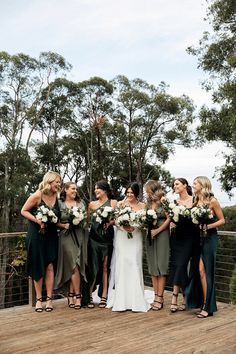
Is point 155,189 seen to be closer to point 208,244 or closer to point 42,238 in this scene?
point 208,244

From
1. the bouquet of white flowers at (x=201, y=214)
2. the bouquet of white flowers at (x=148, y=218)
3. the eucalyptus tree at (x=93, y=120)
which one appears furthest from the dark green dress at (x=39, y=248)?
the eucalyptus tree at (x=93, y=120)

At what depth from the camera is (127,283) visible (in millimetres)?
5477

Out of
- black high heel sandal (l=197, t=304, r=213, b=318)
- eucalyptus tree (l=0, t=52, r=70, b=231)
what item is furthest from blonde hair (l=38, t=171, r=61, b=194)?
eucalyptus tree (l=0, t=52, r=70, b=231)

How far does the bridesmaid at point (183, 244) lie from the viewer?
5336 millimetres

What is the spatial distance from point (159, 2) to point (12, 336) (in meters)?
13.0

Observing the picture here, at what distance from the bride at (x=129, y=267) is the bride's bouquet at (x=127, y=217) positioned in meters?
0.12

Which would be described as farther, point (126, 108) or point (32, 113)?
point (126, 108)

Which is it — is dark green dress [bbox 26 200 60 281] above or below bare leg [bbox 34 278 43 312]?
above

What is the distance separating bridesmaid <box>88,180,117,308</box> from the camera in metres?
5.65

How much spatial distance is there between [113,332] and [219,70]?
13872mm

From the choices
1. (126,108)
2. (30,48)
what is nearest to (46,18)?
(30,48)

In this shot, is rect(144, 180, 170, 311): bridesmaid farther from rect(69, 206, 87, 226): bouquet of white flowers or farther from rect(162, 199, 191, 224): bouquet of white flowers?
rect(69, 206, 87, 226): bouquet of white flowers

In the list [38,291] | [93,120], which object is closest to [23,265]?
[38,291]

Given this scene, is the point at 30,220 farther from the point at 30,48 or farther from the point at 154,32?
the point at 30,48
